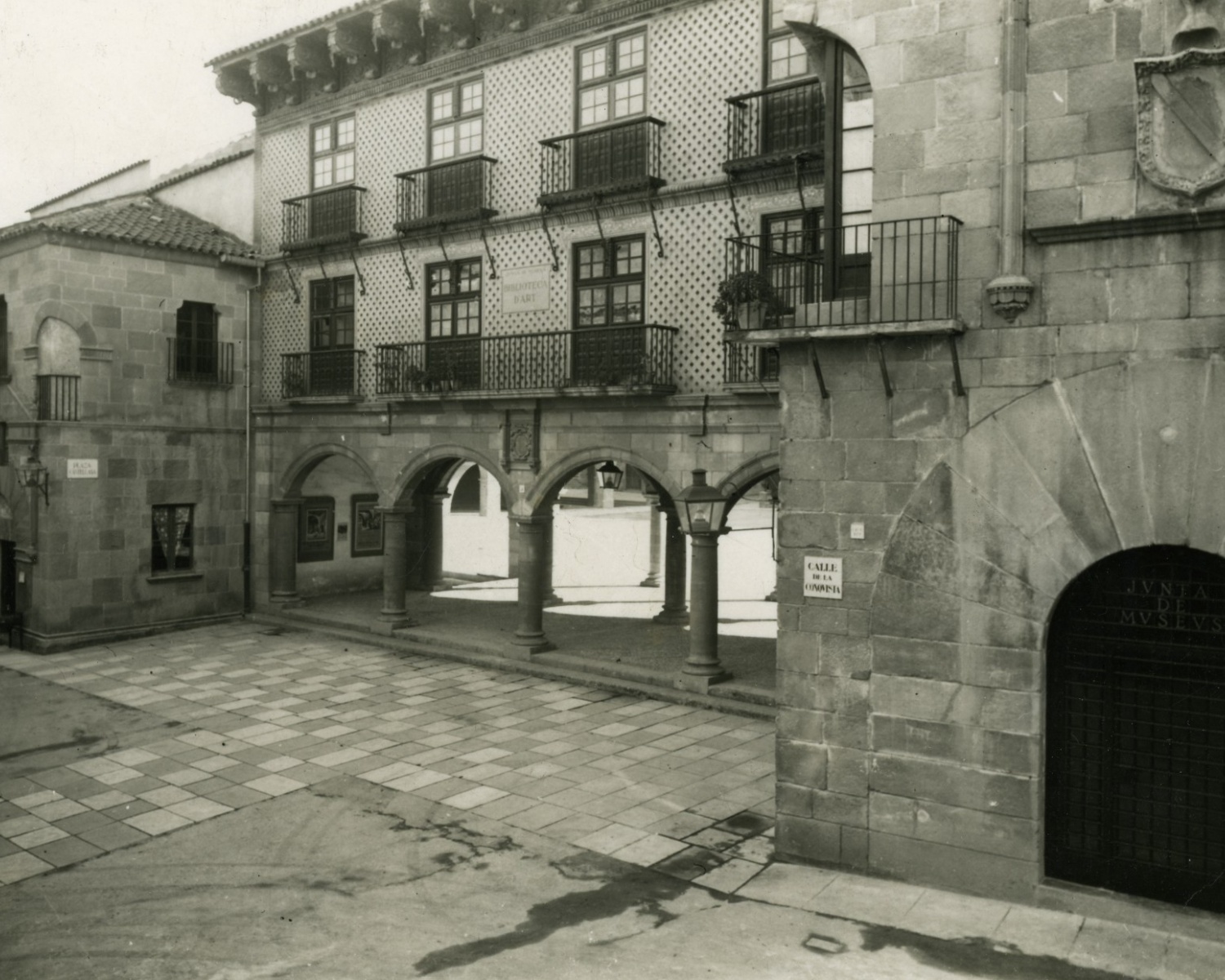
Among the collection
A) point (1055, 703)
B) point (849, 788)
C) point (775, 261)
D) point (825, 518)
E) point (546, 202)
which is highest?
point (546, 202)

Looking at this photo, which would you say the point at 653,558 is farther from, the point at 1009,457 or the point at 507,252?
the point at 1009,457

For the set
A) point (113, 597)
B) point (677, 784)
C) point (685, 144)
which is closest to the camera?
point (677, 784)

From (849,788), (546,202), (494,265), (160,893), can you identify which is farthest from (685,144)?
(160,893)

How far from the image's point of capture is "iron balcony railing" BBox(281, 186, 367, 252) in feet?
Result: 63.8

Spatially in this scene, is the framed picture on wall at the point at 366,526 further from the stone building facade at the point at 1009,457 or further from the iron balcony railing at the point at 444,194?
the stone building facade at the point at 1009,457

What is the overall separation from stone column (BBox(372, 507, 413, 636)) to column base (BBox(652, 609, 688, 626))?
4.57 metres

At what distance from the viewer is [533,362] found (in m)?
16.5

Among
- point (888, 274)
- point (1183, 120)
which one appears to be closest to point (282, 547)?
point (888, 274)

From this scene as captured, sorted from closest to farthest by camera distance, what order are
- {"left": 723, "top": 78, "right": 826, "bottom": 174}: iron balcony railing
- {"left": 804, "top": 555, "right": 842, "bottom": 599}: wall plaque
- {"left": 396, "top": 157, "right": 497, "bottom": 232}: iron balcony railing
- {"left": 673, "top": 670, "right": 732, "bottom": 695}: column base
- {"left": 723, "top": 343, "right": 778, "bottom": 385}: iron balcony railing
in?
{"left": 804, "top": 555, "right": 842, "bottom": 599}: wall plaque < {"left": 723, "top": 78, "right": 826, "bottom": 174}: iron balcony railing < {"left": 723, "top": 343, "right": 778, "bottom": 385}: iron balcony railing < {"left": 673, "top": 670, "right": 732, "bottom": 695}: column base < {"left": 396, "top": 157, "right": 497, "bottom": 232}: iron balcony railing

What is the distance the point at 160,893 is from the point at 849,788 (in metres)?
5.37

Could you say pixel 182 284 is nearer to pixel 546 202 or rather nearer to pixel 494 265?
pixel 494 265

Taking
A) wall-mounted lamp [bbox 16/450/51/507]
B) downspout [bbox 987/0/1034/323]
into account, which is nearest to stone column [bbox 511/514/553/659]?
wall-mounted lamp [bbox 16/450/51/507]

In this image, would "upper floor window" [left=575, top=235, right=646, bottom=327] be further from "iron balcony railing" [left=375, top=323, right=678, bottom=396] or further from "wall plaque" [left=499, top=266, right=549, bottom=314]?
"wall plaque" [left=499, top=266, right=549, bottom=314]

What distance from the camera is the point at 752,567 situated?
2814 cm
